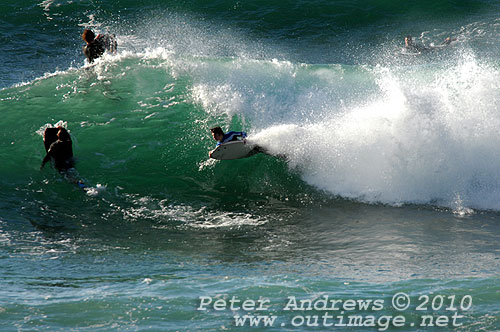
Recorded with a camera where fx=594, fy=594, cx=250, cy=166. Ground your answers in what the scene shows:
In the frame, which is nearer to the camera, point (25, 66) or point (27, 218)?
point (27, 218)

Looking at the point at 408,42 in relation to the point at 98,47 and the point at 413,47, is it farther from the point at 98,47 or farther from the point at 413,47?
the point at 98,47

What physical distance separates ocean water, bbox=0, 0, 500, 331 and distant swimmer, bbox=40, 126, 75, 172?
0.91 feet

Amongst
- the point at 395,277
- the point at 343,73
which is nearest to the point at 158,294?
the point at 395,277

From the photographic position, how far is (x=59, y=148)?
397 inches

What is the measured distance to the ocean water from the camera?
5.89 m

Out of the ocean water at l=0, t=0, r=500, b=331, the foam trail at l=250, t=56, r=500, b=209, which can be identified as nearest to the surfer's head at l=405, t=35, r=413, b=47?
the ocean water at l=0, t=0, r=500, b=331

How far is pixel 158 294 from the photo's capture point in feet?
20.4

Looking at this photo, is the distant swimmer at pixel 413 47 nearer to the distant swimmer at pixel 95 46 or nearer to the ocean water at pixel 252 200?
the ocean water at pixel 252 200

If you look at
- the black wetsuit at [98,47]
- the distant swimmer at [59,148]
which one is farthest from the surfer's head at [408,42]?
the distant swimmer at [59,148]

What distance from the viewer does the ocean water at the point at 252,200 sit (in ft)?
19.3

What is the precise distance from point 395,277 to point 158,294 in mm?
Answer: 2586

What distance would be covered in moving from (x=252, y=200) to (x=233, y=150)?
0.93 m

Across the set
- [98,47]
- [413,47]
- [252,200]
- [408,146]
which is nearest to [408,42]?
[413,47]

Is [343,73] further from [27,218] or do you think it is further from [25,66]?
[25,66]
